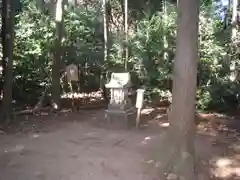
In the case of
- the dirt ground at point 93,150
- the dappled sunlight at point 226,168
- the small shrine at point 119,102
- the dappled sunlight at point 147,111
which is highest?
the small shrine at point 119,102

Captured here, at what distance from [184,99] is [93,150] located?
79.1 inches

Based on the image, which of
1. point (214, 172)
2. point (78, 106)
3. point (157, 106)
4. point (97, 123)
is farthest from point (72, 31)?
point (214, 172)

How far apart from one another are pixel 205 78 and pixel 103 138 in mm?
4802

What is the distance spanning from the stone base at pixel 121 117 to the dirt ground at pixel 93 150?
188mm

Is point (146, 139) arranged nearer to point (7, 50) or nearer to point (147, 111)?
point (147, 111)

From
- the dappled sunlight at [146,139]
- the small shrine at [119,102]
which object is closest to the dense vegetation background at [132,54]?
the small shrine at [119,102]

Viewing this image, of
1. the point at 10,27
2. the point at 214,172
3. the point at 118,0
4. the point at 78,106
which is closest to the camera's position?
the point at 214,172

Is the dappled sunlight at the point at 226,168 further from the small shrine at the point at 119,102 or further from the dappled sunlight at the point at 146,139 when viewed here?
the small shrine at the point at 119,102

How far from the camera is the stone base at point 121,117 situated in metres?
8.14

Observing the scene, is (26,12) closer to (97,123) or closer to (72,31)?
(72,31)

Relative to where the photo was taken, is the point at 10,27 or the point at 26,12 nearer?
the point at 10,27

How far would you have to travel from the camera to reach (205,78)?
10.8m

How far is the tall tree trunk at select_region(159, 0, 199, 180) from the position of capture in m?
5.20

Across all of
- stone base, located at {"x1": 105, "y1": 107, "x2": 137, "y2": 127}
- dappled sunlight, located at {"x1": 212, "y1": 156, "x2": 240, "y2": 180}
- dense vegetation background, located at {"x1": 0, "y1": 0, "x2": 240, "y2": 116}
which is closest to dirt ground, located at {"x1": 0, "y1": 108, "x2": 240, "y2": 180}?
dappled sunlight, located at {"x1": 212, "y1": 156, "x2": 240, "y2": 180}
